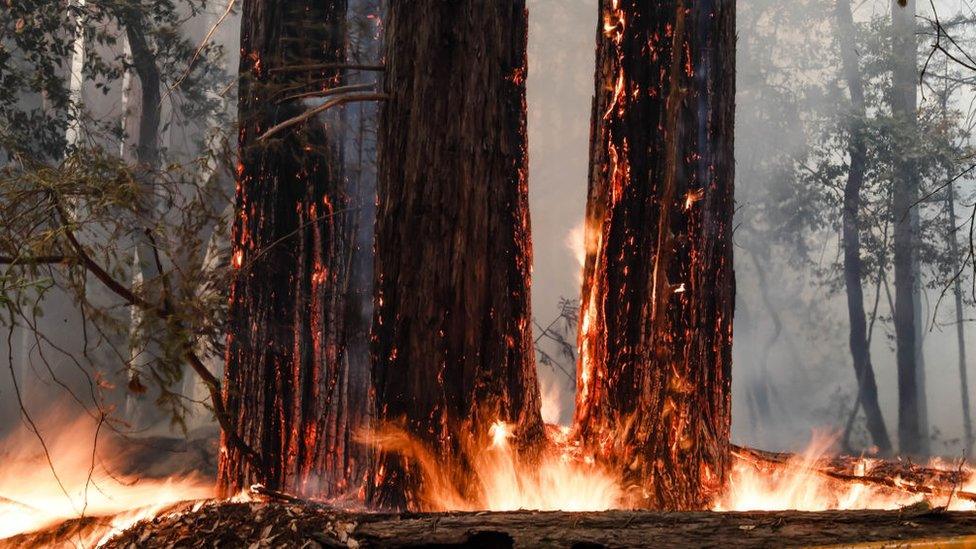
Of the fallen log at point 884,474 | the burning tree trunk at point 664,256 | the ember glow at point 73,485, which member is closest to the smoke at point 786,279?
the ember glow at point 73,485

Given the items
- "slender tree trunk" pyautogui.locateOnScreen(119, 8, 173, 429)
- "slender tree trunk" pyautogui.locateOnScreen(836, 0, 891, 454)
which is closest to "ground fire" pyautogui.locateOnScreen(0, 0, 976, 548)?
"slender tree trunk" pyautogui.locateOnScreen(119, 8, 173, 429)

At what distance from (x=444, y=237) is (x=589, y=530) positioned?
1590 mm

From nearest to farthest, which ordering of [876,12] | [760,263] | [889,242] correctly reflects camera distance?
1. [889,242]
2. [876,12]
3. [760,263]

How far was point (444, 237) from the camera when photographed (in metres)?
3.95

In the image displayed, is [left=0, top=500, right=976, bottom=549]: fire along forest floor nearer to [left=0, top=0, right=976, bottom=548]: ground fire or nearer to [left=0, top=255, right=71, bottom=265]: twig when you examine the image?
[left=0, top=0, right=976, bottom=548]: ground fire

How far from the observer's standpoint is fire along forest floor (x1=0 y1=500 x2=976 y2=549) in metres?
2.76

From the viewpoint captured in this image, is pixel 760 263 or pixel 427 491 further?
pixel 760 263

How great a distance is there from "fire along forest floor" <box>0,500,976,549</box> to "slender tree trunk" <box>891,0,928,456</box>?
49.2ft

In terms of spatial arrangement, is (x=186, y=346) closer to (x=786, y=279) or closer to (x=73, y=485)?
(x=73, y=485)

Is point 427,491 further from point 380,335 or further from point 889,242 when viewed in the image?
point 889,242

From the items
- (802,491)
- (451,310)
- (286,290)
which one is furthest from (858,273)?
(451,310)

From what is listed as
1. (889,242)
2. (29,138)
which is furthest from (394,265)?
(889,242)

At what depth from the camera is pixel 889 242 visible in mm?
17203

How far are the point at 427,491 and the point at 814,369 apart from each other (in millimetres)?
19524
